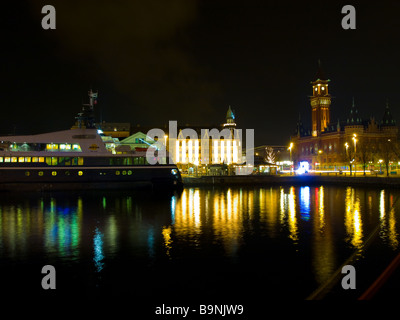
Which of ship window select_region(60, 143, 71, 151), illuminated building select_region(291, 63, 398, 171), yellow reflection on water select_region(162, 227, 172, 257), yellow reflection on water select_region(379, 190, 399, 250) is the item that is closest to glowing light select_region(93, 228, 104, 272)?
yellow reflection on water select_region(162, 227, 172, 257)

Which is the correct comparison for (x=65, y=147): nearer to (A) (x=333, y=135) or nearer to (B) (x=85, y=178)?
(B) (x=85, y=178)

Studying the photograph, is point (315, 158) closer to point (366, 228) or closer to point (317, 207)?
point (317, 207)

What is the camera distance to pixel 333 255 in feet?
55.1

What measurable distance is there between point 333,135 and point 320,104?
2463 cm

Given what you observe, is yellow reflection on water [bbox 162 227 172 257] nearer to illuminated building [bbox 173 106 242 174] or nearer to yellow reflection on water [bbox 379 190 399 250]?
yellow reflection on water [bbox 379 190 399 250]

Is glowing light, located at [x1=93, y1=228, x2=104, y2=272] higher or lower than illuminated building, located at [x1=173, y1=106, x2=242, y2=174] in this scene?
lower

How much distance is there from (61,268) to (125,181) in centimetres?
3487

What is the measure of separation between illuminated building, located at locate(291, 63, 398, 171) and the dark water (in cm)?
8663

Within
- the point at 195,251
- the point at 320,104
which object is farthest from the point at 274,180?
the point at 320,104

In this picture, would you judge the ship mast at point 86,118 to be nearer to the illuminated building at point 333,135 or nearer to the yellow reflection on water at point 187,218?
the yellow reflection on water at point 187,218

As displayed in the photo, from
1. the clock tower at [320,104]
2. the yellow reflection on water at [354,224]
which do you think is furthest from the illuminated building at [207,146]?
the yellow reflection on water at [354,224]

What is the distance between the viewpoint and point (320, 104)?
542 ft

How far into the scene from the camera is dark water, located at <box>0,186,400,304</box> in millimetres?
12867

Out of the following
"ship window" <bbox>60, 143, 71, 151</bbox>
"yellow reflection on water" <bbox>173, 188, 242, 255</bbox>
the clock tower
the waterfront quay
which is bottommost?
"yellow reflection on water" <bbox>173, 188, 242, 255</bbox>
